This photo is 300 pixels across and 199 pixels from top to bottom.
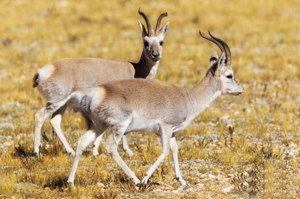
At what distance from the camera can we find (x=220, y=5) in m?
26.5

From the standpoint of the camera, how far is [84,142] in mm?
6355

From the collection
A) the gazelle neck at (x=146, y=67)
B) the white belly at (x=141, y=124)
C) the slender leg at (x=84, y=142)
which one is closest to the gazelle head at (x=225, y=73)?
the white belly at (x=141, y=124)

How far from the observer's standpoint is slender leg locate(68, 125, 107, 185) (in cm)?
625

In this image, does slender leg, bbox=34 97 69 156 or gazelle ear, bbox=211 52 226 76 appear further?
slender leg, bbox=34 97 69 156

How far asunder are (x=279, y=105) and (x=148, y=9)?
15708 mm

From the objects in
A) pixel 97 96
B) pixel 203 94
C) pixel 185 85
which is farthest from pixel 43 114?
pixel 185 85

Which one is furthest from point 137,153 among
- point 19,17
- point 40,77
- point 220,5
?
Answer: point 220,5

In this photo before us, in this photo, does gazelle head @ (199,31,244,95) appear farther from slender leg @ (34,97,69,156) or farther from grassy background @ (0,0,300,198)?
slender leg @ (34,97,69,156)

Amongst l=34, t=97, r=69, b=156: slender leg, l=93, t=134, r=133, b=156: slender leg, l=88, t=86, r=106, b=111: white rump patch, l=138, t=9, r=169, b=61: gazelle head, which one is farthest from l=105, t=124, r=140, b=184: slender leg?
l=138, t=9, r=169, b=61: gazelle head

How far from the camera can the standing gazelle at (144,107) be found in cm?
622

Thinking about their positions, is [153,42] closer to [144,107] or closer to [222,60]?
[222,60]

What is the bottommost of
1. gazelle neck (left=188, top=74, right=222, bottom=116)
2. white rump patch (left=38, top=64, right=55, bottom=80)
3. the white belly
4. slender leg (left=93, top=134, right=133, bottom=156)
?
slender leg (left=93, top=134, right=133, bottom=156)

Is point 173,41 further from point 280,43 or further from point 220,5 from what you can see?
point 220,5

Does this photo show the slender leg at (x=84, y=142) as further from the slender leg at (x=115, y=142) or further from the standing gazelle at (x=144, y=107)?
the slender leg at (x=115, y=142)
